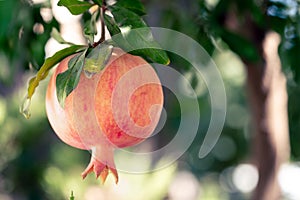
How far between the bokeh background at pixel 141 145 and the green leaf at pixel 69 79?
0.92 ft

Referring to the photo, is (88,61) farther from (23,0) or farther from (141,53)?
(23,0)

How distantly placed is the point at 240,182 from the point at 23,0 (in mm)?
5424

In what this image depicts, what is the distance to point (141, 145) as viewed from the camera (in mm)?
2324

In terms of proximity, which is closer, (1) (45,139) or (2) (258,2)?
(2) (258,2)

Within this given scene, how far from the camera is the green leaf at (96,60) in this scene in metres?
0.64

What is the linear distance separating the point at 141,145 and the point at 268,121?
51 centimetres

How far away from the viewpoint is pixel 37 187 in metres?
3.79

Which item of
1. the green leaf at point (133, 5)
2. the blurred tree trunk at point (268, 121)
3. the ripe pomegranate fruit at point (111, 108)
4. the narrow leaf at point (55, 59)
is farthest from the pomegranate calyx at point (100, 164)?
the blurred tree trunk at point (268, 121)

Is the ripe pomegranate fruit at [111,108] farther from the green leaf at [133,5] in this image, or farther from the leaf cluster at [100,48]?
the green leaf at [133,5]

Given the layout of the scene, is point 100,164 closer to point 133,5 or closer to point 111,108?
point 111,108

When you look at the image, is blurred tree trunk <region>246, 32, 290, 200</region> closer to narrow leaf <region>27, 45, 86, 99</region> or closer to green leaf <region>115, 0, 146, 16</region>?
green leaf <region>115, 0, 146, 16</region>

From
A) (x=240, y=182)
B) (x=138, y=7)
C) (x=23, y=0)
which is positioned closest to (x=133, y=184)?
(x=23, y=0)

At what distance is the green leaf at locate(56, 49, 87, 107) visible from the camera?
0.65 metres

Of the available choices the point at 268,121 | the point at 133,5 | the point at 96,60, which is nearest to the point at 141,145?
the point at 268,121
